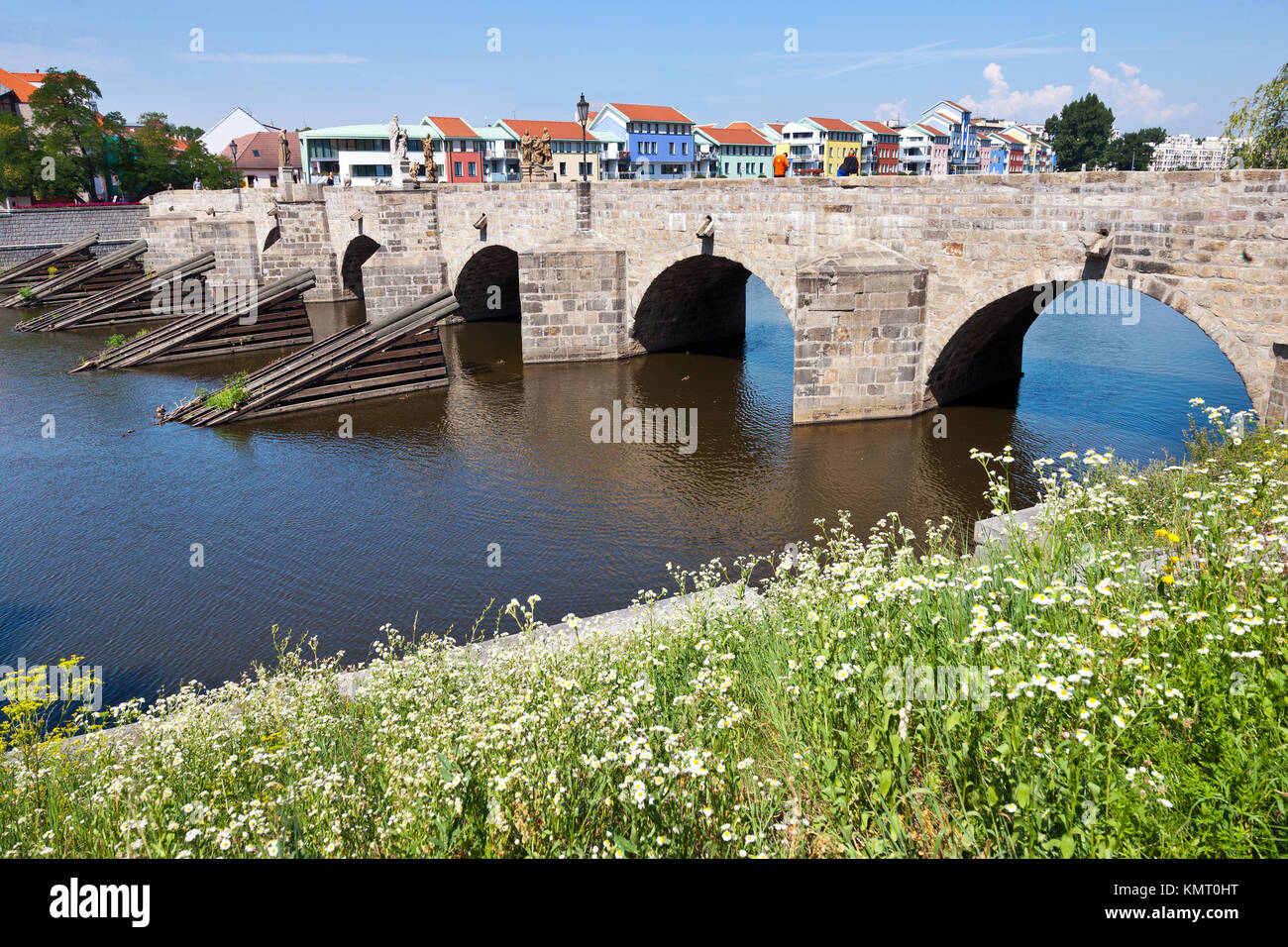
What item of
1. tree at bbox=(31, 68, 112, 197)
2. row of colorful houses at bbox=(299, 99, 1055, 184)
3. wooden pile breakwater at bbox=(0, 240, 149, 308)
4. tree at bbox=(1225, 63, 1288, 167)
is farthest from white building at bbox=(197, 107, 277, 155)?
tree at bbox=(1225, 63, 1288, 167)

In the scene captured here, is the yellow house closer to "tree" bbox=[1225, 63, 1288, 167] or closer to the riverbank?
"tree" bbox=[1225, 63, 1288, 167]

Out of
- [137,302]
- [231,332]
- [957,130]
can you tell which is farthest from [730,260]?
[957,130]

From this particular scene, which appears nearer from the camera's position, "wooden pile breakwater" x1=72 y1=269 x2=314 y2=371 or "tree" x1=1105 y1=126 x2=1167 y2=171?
"wooden pile breakwater" x1=72 y1=269 x2=314 y2=371

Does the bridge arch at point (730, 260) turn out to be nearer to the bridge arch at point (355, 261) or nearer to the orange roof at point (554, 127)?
the bridge arch at point (355, 261)

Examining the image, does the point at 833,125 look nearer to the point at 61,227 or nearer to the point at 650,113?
the point at 650,113

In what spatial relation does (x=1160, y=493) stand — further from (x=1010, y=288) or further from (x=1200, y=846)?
(x=1010, y=288)

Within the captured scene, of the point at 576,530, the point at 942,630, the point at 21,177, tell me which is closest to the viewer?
the point at 942,630

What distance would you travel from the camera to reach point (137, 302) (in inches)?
1277

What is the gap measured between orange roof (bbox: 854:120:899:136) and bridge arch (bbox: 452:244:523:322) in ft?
253

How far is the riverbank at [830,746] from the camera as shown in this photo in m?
3.34

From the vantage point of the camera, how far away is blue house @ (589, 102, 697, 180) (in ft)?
274

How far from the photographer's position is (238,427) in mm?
17078
